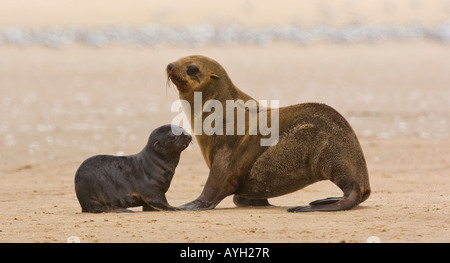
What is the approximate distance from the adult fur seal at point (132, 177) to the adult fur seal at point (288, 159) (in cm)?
39

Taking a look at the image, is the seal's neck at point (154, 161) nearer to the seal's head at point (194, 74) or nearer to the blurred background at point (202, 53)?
the seal's head at point (194, 74)

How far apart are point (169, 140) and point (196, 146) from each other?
24.6 ft

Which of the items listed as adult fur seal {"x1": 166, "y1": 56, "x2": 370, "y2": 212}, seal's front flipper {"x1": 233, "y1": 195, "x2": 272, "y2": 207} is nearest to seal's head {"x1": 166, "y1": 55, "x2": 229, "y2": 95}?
adult fur seal {"x1": 166, "y1": 56, "x2": 370, "y2": 212}

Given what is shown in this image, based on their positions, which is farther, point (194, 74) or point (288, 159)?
point (194, 74)

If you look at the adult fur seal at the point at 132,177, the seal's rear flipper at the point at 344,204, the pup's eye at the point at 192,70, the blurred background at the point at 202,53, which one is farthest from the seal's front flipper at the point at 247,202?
the blurred background at the point at 202,53

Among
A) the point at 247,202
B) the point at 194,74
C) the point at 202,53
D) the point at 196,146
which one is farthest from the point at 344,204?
the point at 202,53

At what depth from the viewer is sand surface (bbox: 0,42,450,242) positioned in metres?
7.69

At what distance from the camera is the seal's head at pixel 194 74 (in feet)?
29.5

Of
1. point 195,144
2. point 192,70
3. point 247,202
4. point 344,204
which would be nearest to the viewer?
point 344,204

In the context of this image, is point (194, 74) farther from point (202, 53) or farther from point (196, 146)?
point (202, 53)

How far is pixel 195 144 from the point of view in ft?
54.5

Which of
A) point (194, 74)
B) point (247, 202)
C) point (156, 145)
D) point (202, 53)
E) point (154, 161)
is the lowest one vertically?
point (247, 202)

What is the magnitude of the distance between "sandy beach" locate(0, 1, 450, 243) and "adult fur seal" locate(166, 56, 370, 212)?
0.75ft

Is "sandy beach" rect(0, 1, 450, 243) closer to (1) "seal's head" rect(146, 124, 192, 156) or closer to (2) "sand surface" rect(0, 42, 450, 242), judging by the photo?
(2) "sand surface" rect(0, 42, 450, 242)
